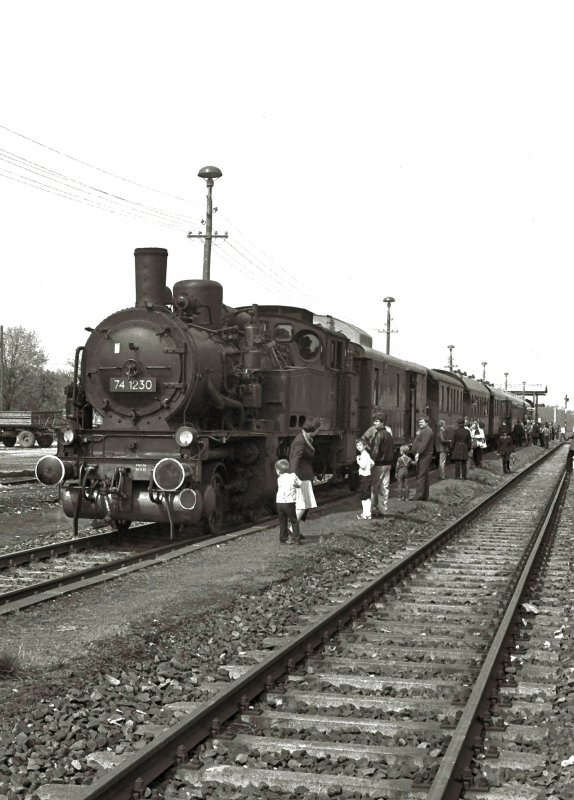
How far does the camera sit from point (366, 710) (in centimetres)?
530

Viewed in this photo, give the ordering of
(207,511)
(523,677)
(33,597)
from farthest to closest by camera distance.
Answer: (207,511) → (33,597) → (523,677)

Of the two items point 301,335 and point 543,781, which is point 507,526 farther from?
point 543,781

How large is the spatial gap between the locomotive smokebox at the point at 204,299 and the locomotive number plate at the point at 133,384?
1.13 meters

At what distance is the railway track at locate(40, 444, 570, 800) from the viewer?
425 centimetres

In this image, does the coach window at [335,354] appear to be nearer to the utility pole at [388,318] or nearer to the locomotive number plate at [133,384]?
the locomotive number plate at [133,384]

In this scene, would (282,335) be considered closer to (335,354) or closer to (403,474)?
(335,354)

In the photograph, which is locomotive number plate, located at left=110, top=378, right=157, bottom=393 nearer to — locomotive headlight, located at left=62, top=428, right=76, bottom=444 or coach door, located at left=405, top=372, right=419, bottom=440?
locomotive headlight, located at left=62, top=428, right=76, bottom=444

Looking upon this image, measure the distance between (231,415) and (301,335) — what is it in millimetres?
2323

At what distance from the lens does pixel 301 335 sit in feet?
48.2

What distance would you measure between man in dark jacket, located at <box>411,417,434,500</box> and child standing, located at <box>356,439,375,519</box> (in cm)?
243

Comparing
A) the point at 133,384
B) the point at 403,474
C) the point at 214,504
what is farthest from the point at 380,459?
the point at 403,474

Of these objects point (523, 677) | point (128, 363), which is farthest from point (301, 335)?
point (523, 677)

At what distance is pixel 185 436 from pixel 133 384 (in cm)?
117

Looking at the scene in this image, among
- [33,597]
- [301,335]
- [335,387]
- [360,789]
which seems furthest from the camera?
[335,387]
